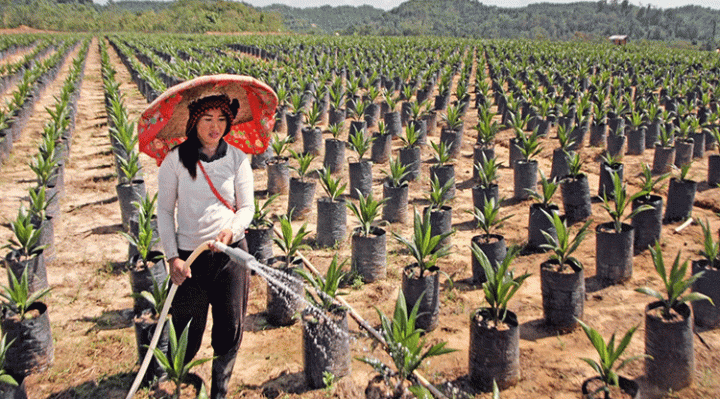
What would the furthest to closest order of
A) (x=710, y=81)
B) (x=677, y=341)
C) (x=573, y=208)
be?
(x=710, y=81)
(x=573, y=208)
(x=677, y=341)

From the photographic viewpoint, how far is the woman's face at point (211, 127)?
2641 millimetres

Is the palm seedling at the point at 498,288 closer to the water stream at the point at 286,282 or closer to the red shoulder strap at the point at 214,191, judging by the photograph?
the water stream at the point at 286,282

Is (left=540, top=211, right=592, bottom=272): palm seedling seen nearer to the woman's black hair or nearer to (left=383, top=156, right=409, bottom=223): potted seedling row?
(left=383, top=156, right=409, bottom=223): potted seedling row

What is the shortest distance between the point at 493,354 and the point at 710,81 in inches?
721

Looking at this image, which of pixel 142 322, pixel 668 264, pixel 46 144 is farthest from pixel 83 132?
pixel 668 264

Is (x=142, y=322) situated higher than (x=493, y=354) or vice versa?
(x=142, y=322)

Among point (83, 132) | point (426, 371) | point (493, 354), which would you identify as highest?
point (83, 132)

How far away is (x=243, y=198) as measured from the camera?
2.87 m

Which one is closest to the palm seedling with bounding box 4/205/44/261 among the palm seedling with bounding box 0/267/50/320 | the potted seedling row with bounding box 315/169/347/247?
the palm seedling with bounding box 0/267/50/320

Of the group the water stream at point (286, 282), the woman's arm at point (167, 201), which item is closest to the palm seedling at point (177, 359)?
the woman's arm at point (167, 201)

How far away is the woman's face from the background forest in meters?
56.0

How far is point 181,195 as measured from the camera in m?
2.71

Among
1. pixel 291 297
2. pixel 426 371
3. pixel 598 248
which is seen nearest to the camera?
pixel 426 371

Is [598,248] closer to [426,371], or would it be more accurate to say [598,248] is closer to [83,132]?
[426,371]
